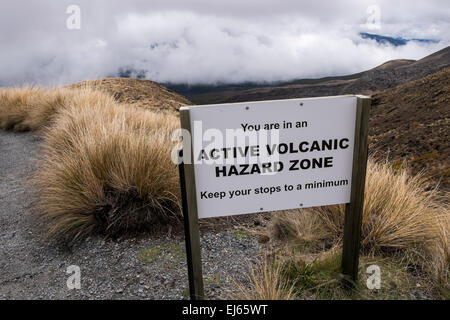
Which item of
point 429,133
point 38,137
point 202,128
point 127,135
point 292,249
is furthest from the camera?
point 38,137

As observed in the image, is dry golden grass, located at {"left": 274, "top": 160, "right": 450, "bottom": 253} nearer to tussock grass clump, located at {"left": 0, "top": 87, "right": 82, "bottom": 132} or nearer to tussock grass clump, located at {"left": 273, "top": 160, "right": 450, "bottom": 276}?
tussock grass clump, located at {"left": 273, "top": 160, "right": 450, "bottom": 276}

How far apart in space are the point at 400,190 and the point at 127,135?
9.36ft

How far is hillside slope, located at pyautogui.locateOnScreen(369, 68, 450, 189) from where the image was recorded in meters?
5.11

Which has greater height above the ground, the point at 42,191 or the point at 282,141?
the point at 282,141

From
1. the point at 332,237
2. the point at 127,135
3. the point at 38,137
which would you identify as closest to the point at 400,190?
the point at 332,237

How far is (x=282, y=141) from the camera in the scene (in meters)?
2.29

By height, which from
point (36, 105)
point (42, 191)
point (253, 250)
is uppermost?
point (36, 105)

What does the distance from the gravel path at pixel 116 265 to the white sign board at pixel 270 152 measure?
2.68 feet

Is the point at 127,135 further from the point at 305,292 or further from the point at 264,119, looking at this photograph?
the point at 305,292

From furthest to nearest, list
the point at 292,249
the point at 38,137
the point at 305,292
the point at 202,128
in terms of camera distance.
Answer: the point at 38,137 → the point at 292,249 → the point at 305,292 → the point at 202,128

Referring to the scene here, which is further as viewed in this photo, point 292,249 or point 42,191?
point 42,191

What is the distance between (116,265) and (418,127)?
5.52m

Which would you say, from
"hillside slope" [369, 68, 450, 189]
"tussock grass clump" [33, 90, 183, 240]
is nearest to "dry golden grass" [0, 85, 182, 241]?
"tussock grass clump" [33, 90, 183, 240]

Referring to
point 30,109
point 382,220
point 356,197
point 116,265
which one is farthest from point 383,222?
point 30,109
